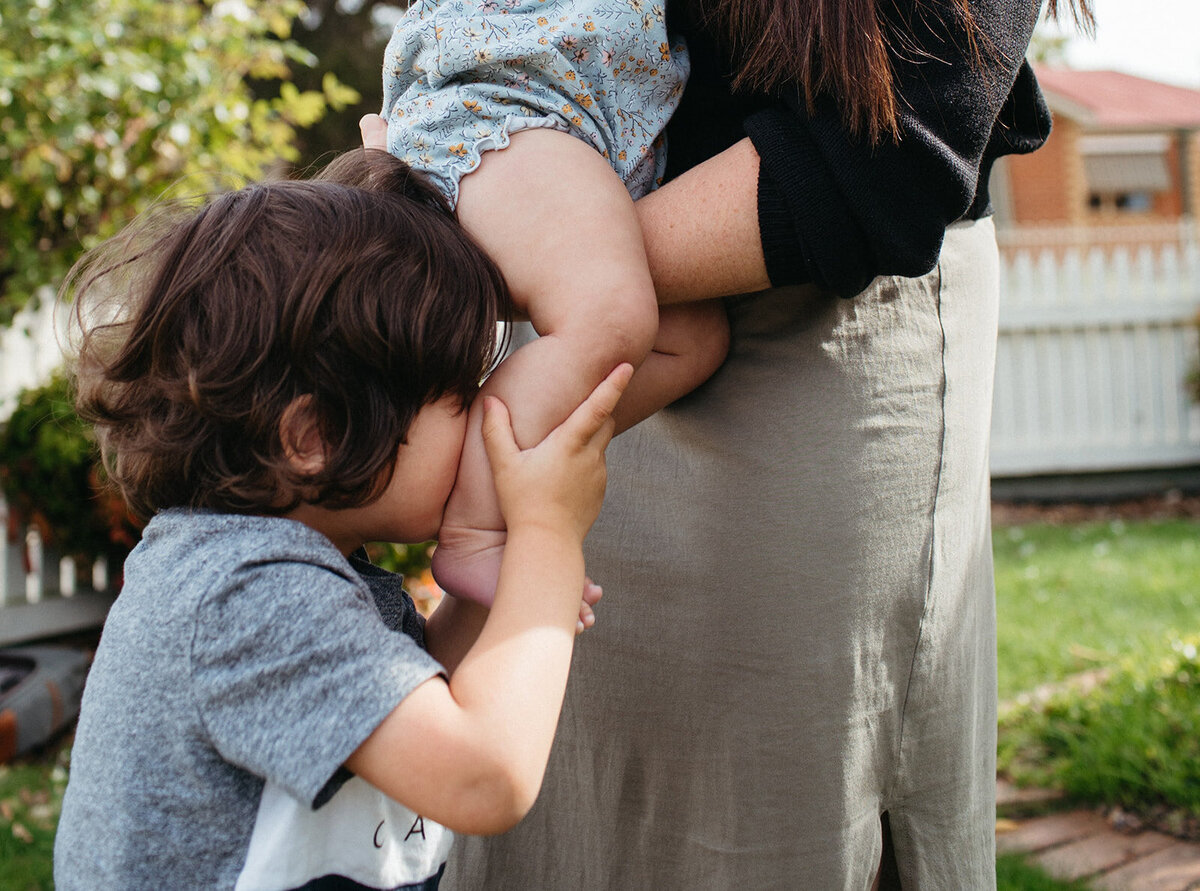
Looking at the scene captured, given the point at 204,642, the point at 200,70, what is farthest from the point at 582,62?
the point at 200,70

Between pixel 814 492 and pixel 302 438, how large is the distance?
60cm

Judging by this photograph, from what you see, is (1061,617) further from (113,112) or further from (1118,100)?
(1118,100)

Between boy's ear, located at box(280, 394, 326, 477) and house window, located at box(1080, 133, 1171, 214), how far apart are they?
21969 mm

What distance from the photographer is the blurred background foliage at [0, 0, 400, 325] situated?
12.4ft

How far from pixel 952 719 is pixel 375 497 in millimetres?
813

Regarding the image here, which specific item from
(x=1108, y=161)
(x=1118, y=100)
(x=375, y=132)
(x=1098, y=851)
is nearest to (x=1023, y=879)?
(x=1098, y=851)

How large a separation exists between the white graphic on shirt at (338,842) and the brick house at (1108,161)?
18.7 meters

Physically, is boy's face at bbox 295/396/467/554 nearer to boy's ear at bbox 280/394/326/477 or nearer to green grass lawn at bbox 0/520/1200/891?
boy's ear at bbox 280/394/326/477

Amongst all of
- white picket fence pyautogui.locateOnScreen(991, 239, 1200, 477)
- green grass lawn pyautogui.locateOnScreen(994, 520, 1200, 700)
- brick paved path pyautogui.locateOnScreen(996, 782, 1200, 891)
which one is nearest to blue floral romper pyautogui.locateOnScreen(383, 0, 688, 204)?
brick paved path pyautogui.locateOnScreen(996, 782, 1200, 891)

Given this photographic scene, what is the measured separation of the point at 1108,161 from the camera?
67.3 ft

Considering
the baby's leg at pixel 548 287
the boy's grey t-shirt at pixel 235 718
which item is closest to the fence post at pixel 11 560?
the boy's grey t-shirt at pixel 235 718

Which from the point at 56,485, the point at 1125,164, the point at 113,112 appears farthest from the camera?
the point at 1125,164

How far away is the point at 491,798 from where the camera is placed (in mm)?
1001

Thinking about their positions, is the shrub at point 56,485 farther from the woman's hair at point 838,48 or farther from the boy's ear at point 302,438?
the woman's hair at point 838,48
